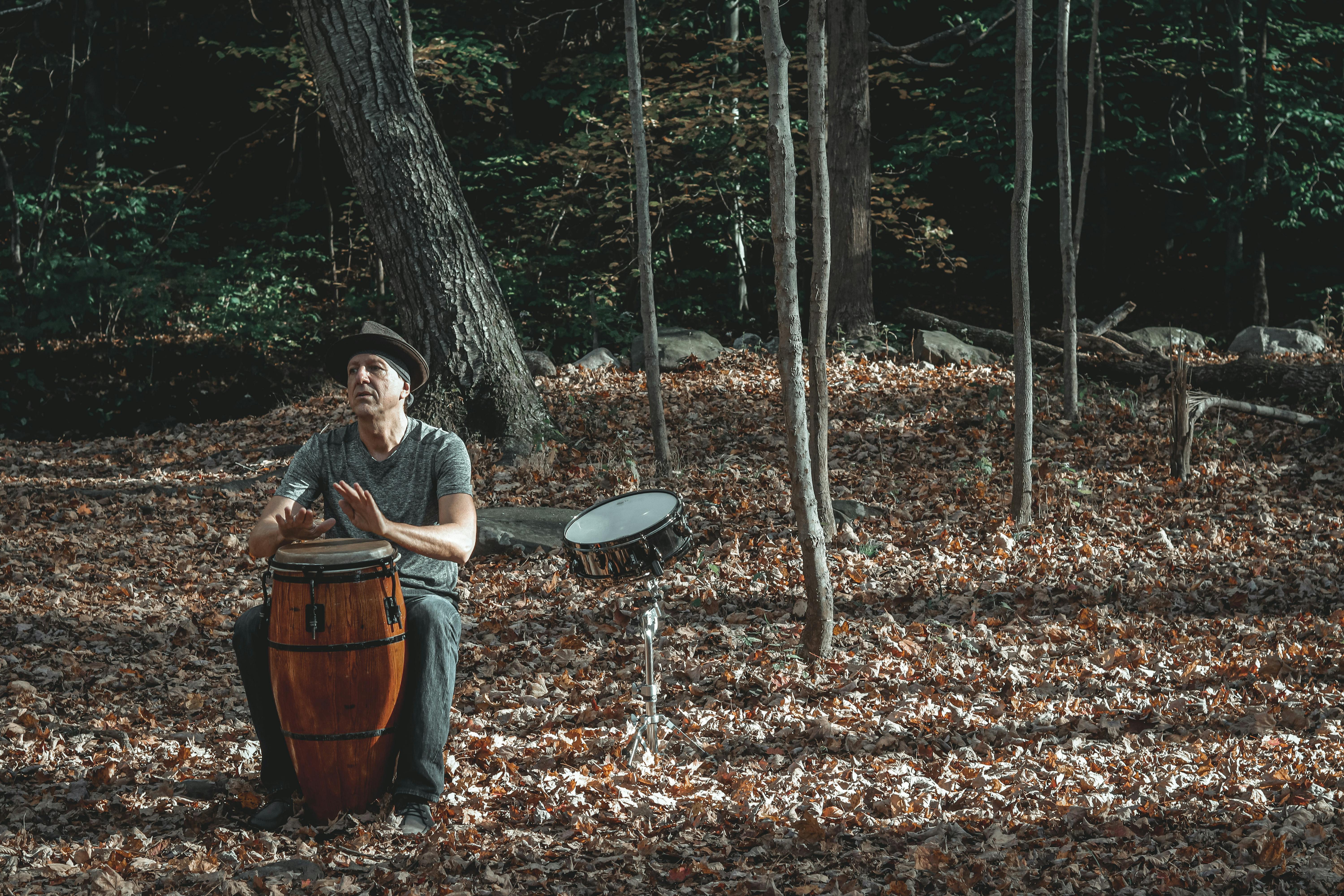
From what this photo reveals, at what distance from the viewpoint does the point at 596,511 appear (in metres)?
4.04

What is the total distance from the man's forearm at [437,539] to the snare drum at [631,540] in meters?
0.42

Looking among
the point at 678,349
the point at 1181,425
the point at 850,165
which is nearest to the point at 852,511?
the point at 1181,425

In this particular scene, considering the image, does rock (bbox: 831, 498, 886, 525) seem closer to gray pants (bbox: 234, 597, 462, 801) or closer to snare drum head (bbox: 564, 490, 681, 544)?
snare drum head (bbox: 564, 490, 681, 544)

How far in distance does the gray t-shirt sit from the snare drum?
45 centimetres

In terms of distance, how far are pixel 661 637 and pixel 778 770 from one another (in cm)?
154

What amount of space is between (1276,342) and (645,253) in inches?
366

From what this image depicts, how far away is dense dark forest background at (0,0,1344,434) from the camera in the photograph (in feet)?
42.1

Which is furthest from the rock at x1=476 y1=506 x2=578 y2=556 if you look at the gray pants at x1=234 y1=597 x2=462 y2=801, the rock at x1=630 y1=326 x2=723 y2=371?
the rock at x1=630 y1=326 x2=723 y2=371

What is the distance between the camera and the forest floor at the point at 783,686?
11.0ft

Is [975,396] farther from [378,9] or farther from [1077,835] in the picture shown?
[1077,835]

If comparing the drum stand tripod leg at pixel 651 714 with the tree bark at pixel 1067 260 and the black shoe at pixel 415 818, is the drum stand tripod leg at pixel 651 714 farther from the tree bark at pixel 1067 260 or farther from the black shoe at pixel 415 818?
the tree bark at pixel 1067 260

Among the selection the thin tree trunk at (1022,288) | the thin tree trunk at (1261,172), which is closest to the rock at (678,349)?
the thin tree trunk at (1022,288)

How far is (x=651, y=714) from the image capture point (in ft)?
13.4

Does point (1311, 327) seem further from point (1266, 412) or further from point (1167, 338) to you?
point (1266, 412)
